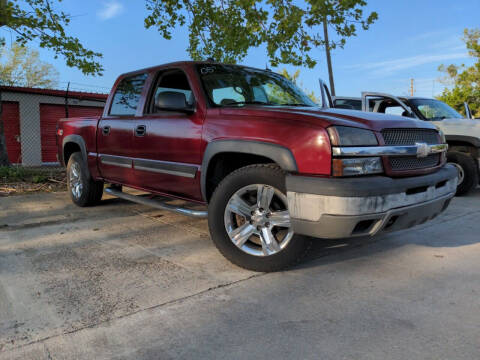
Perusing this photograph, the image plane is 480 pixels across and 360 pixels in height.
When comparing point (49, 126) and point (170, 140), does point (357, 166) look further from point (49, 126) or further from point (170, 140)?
point (49, 126)

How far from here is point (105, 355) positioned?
1.94 m

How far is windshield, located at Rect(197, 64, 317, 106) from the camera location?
3748 millimetres

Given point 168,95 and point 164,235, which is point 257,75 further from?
point 164,235

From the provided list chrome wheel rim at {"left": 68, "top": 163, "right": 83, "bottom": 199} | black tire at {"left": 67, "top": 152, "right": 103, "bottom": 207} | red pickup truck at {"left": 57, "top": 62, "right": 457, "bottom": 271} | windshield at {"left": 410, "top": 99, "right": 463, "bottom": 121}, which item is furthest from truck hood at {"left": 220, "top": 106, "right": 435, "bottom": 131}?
windshield at {"left": 410, "top": 99, "right": 463, "bottom": 121}

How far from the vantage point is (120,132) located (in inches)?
177

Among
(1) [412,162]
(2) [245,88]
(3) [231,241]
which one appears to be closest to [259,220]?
(3) [231,241]

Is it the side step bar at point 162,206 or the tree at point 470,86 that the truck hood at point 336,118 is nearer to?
the side step bar at point 162,206

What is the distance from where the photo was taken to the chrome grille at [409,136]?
9.55 feet

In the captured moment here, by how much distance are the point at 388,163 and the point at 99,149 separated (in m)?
3.57

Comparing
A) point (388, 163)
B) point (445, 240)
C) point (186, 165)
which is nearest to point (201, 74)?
point (186, 165)

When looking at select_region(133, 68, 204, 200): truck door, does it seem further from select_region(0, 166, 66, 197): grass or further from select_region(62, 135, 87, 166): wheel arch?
select_region(0, 166, 66, 197): grass

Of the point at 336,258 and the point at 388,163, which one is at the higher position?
the point at 388,163

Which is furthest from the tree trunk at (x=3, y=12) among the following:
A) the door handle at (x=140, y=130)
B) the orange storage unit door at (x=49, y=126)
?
the orange storage unit door at (x=49, y=126)

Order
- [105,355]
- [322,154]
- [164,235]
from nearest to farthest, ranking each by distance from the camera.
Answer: [105,355] < [322,154] < [164,235]
